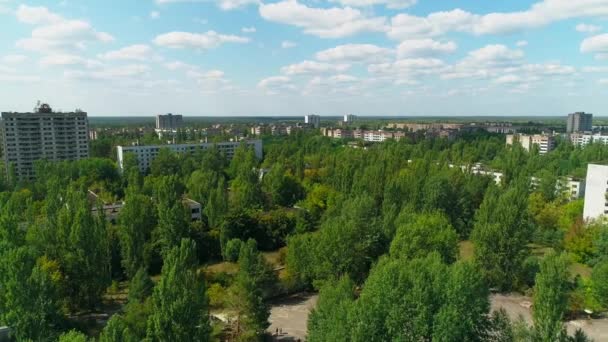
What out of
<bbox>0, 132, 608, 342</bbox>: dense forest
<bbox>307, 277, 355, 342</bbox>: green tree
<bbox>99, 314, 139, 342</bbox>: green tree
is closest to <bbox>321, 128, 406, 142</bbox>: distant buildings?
<bbox>0, 132, 608, 342</bbox>: dense forest

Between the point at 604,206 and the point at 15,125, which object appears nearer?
the point at 604,206

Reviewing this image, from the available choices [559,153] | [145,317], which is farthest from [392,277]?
[559,153]

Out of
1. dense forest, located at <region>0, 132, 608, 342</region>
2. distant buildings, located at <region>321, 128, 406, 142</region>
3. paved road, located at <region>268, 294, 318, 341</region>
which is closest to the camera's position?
dense forest, located at <region>0, 132, 608, 342</region>

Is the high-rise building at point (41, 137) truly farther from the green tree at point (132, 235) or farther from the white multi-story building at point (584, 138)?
the white multi-story building at point (584, 138)

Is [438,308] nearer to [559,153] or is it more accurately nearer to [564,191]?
[564,191]

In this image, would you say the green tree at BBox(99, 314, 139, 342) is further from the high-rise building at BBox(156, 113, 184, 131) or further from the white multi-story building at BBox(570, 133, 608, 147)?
the high-rise building at BBox(156, 113, 184, 131)
